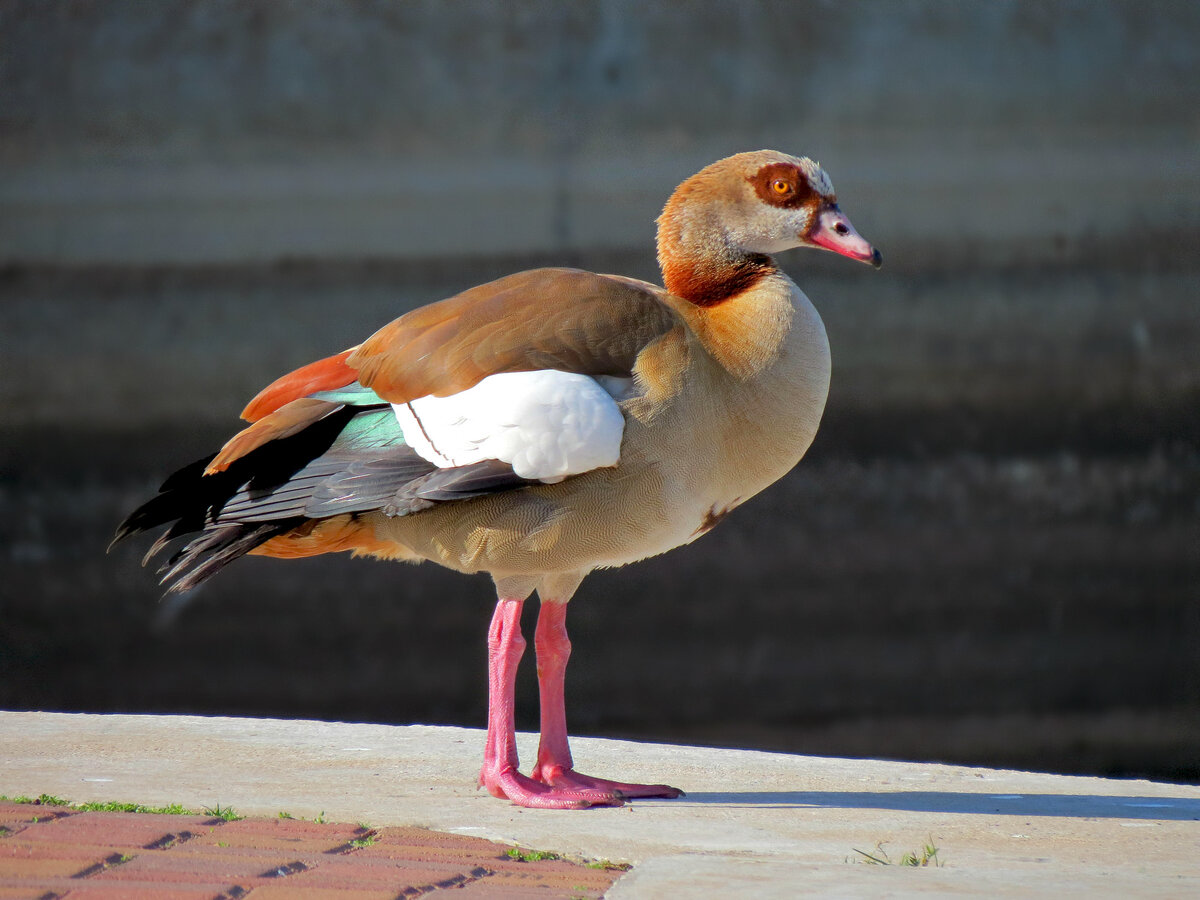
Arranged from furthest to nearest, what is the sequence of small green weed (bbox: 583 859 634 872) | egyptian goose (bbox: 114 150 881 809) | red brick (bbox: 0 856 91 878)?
egyptian goose (bbox: 114 150 881 809) → small green weed (bbox: 583 859 634 872) → red brick (bbox: 0 856 91 878)

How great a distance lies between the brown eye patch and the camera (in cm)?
353

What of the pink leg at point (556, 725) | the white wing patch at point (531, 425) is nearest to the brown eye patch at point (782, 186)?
the white wing patch at point (531, 425)

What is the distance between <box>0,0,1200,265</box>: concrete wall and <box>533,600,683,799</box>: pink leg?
3079mm

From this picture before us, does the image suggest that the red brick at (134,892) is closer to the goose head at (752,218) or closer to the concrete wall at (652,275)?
the goose head at (752,218)

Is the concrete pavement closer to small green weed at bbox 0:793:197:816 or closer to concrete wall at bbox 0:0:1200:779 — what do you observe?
small green weed at bbox 0:793:197:816

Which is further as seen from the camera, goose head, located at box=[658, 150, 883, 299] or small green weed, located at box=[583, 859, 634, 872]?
goose head, located at box=[658, 150, 883, 299]

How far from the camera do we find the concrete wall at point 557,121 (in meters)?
6.33

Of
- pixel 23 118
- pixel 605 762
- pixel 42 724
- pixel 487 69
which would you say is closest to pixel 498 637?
pixel 605 762

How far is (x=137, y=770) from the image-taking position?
12.2ft

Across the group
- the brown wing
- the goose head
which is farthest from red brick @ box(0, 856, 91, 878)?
the goose head

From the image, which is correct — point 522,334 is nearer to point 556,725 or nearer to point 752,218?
point 752,218

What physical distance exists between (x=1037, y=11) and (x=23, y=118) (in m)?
4.51

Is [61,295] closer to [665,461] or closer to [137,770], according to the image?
[137,770]

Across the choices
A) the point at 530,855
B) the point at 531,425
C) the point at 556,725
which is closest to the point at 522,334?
the point at 531,425
